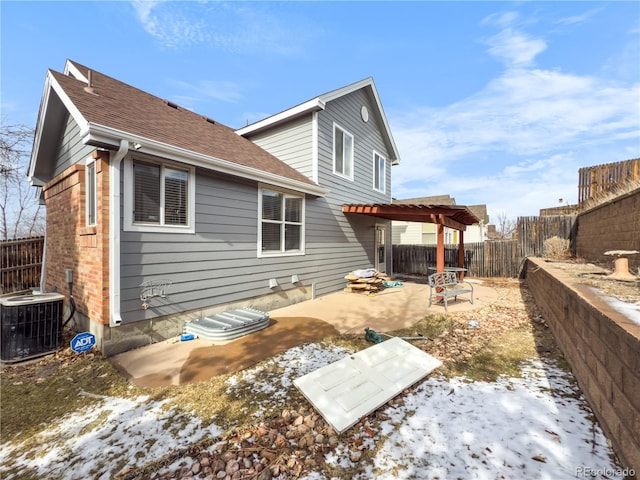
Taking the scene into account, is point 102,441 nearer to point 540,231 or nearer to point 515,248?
point 515,248

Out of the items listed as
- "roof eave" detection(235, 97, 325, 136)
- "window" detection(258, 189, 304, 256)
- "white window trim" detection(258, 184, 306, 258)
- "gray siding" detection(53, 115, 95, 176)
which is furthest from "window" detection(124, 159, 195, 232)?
"roof eave" detection(235, 97, 325, 136)

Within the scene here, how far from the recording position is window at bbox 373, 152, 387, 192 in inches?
449

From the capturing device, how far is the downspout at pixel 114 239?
4020 millimetres

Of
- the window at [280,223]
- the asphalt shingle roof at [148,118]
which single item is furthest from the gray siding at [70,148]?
the window at [280,223]

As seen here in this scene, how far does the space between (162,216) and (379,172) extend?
30.3 ft

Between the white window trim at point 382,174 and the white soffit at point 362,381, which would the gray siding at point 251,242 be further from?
the white soffit at point 362,381

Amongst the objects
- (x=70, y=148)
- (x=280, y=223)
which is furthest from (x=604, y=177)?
(x=70, y=148)

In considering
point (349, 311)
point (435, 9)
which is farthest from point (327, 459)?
point (435, 9)

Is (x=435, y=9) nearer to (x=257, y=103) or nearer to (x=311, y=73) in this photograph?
(x=311, y=73)

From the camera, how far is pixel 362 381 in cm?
301

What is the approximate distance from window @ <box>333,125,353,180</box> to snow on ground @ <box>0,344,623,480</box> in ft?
24.4

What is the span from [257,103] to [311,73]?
370 cm

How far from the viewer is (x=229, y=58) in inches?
416

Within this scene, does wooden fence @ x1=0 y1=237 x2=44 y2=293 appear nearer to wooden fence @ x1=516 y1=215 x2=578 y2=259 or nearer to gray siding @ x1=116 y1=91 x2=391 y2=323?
gray siding @ x1=116 y1=91 x2=391 y2=323
